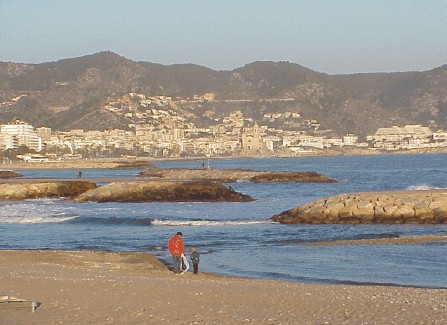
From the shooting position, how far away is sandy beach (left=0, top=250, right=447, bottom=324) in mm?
12891

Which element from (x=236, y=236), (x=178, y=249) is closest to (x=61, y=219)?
(x=236, y=236)

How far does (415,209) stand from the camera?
110 ft

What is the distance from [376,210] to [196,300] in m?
20.5

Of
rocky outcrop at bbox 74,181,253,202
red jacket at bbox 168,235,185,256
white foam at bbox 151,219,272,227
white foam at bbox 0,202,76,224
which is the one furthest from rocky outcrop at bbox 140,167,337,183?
red jacket at bbox 168,235,185,256

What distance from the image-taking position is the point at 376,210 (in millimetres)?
34250

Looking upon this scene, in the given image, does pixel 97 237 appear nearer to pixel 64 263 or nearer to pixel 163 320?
pixel 64 263

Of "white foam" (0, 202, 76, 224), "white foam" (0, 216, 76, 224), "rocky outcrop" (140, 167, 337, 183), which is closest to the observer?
"white foam" (0, 216, 76, 224)

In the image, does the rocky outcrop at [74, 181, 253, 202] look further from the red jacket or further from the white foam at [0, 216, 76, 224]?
the red jacket

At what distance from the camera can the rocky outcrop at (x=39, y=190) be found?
58.3 meters

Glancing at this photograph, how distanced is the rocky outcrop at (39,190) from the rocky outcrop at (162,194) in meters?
6.19

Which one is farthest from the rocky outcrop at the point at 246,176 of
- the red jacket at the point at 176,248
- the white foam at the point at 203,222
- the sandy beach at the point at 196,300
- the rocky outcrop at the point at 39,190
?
the sandy beach at the point at 196,300

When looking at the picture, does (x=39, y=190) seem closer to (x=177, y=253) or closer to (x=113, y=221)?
(x=113, y=221)

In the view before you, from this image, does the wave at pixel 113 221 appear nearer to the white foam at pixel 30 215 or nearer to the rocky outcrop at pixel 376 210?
the white foam at pixel 30 215

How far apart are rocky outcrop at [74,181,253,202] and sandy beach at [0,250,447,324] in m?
32.2
